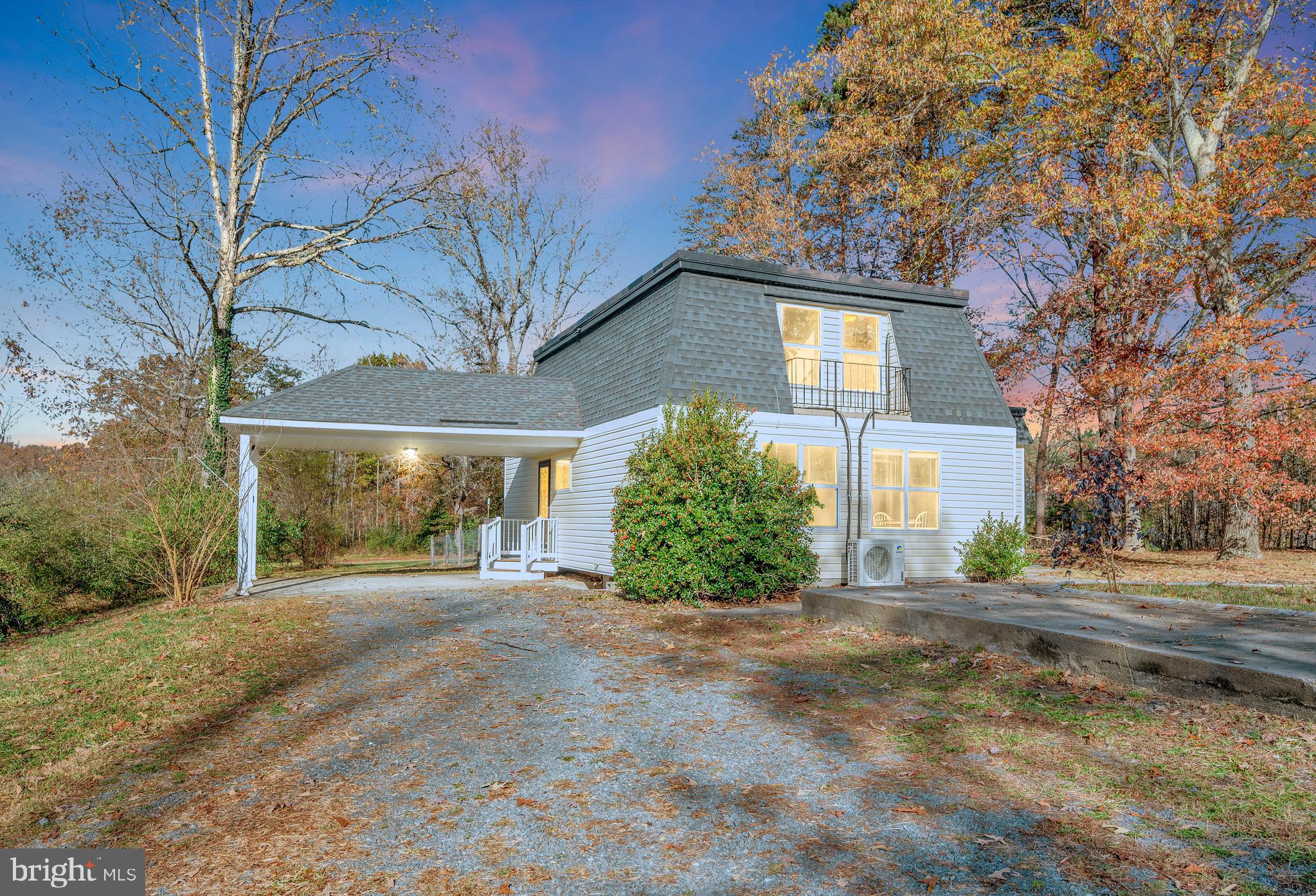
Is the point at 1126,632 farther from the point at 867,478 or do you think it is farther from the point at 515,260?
the point at 515,260

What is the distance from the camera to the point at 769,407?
1225 centimetres

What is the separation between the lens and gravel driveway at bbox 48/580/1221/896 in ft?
9.58

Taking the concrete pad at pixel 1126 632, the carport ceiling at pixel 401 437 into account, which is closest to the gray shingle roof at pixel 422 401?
the carport ceiling at pixel 401 437

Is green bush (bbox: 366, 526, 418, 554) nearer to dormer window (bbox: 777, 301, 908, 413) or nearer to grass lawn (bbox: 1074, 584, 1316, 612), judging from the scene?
dormer window (bbox: 777, 301, 908, 413)

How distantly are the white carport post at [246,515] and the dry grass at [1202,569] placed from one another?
14.5 m

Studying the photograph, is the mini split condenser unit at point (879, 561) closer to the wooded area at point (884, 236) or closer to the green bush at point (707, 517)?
the green bush at point (707, 517)

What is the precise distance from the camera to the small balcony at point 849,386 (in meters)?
13.0

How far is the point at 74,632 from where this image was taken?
937 centimetres

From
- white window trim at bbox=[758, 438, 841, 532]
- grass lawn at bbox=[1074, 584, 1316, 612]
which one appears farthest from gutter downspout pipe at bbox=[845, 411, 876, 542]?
grass lawn at bbox=[1074, 584, 1316, 612]

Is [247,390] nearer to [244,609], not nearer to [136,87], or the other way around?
[136,87]

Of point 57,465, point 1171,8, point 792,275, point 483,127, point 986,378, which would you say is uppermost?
point 483,127

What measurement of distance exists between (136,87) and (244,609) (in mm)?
13045

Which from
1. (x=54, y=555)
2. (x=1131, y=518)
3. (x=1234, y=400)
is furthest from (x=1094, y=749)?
(x=1131, y=518)

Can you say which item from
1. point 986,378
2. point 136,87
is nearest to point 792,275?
point 986,378
